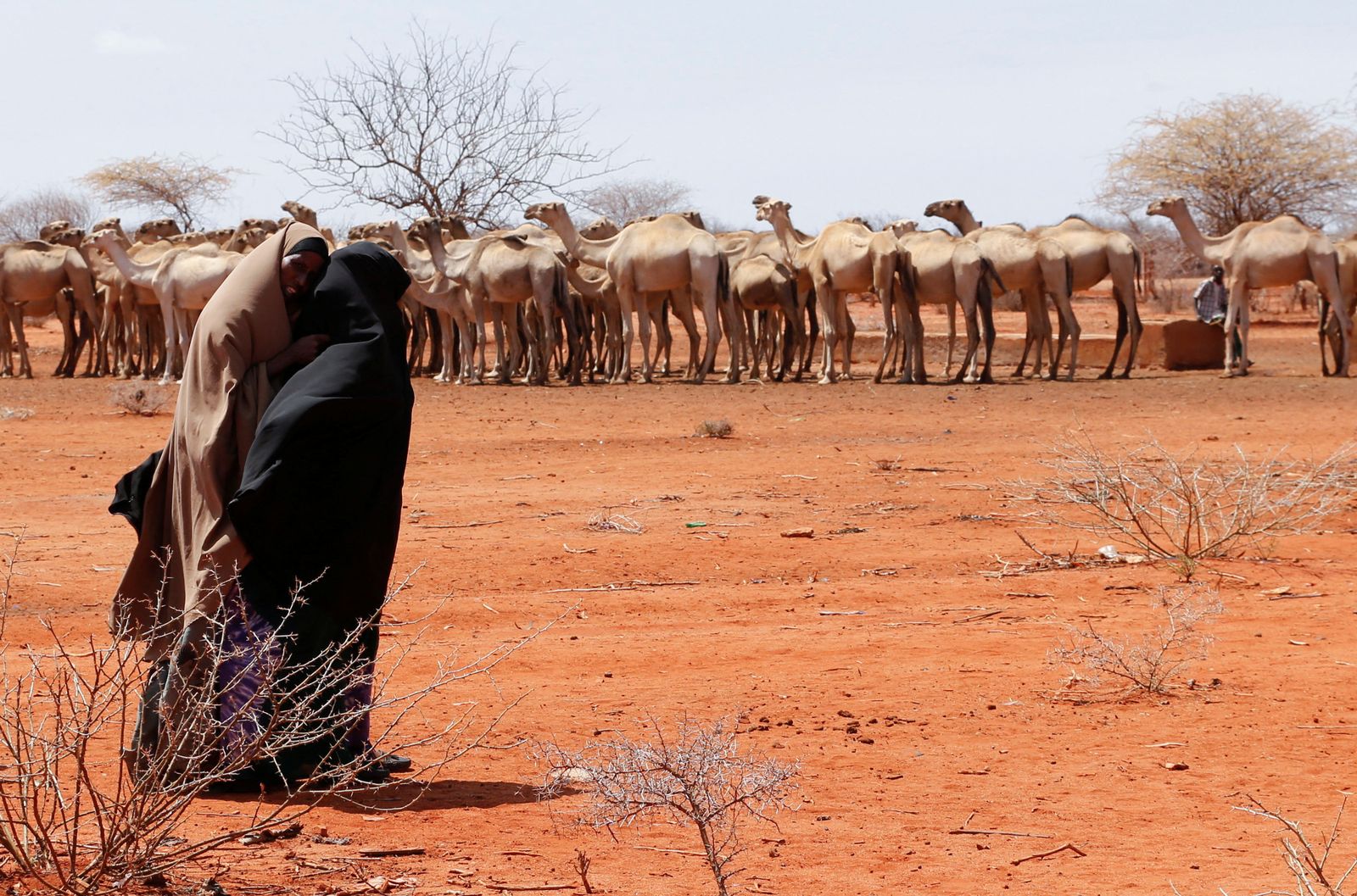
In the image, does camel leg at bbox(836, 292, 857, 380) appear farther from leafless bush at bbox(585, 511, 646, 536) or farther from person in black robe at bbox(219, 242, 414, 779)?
person in black robe at bbox(219, 242, 414, 779)

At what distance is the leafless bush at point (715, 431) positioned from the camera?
53.0 ft

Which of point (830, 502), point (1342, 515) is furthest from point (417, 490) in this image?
point (1342, 515)

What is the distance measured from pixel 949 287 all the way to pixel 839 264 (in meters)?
1.61

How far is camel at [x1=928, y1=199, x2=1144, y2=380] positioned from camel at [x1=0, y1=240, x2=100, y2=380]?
605 inches

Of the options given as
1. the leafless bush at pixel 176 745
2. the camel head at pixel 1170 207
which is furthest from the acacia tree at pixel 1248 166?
the leafless bush at pixel 176 745

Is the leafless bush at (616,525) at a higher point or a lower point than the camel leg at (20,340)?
lower

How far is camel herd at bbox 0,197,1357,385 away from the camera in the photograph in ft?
76.7

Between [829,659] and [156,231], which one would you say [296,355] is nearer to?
[829,659]

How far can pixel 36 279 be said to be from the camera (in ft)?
90.6

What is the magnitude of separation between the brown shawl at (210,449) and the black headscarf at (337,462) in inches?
3.8

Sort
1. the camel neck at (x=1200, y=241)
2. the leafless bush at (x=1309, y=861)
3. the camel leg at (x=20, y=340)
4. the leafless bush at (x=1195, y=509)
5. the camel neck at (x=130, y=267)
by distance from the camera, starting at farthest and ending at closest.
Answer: the camel leg at (x=20, y=340) < the camel neck at (x=130, y=267) < the camel neck at (x=1200, y=241) < the leafless bush at (x=1195, y=509) < the leafless bush at (x=1309, y=861)

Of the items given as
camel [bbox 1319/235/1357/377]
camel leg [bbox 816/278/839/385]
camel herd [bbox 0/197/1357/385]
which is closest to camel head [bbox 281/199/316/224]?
camel herd [bbox 0/197/1357/385]

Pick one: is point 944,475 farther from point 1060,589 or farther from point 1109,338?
point 1109,338

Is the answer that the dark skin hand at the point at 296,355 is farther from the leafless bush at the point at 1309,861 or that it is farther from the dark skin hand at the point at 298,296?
the leafless bush at the point at 1309,861
